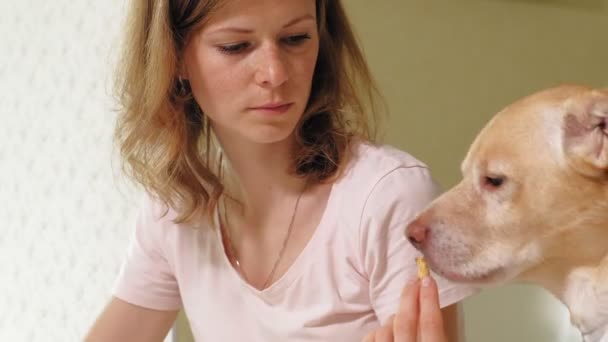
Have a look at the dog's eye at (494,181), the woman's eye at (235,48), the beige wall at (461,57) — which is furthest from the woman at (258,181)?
the beige wall at (461,57)

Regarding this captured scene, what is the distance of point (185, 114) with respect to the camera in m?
1.26

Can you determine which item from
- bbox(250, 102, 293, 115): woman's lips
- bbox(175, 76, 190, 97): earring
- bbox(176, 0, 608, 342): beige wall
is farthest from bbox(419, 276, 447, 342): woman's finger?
bbox(176, 0, 608, 342): beige wall

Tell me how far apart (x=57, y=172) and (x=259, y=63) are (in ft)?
1.98

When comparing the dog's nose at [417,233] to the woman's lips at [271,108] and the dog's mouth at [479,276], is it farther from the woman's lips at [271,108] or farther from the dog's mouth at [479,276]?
the woman's lips at [271,108]

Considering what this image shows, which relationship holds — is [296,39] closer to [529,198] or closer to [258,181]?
[258,181]

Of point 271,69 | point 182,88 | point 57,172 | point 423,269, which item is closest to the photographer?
point 423,269

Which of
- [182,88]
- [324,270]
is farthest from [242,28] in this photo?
[324,270]

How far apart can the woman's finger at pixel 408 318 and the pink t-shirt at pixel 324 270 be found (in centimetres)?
19

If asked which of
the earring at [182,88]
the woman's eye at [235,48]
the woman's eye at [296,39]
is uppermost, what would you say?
the woman's eye at [296,39]

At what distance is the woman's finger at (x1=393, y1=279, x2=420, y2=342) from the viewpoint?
83 cm

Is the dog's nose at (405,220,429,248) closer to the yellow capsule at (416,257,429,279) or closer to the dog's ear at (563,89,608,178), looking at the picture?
the yellow capsule at (416,257,429,279)

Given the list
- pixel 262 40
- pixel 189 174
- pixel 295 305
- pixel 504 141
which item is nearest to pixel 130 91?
pixel 189 174

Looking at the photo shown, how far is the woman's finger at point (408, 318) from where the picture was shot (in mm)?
834

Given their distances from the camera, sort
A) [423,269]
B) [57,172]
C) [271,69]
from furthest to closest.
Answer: [57,172], [271,69], [423,269]
